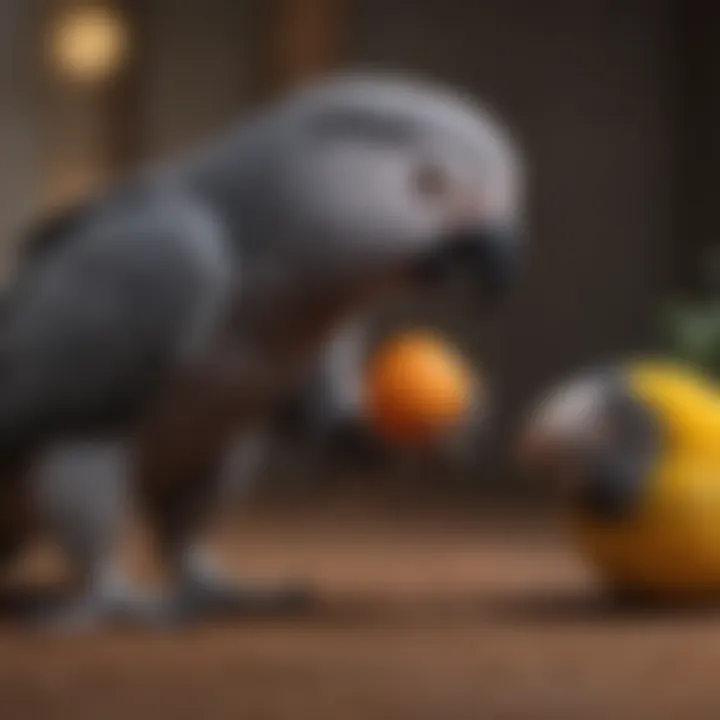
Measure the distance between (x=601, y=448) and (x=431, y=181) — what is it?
0.19 m

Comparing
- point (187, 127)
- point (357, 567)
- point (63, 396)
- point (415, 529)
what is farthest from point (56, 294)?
point (187, 127)

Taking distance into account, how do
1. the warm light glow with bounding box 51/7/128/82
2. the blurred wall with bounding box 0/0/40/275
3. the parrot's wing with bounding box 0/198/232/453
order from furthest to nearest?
1. the warm light glow with bounding box 51/7/128/82
2. the blurred wall with bounding box 0/0/40/275
3. the parrot's wing with bounding box 0/198/232/453

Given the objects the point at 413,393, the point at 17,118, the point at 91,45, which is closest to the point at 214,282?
the point at 413,393

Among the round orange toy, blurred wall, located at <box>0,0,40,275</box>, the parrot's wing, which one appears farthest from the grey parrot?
blurred wall, located at <box>0,0,40,275</box>

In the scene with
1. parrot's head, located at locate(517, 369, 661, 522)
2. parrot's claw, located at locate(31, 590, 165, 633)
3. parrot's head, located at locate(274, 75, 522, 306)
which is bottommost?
parrot's claw, located at locate(31, 590, 165, 633)

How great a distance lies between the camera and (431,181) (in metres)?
1.02

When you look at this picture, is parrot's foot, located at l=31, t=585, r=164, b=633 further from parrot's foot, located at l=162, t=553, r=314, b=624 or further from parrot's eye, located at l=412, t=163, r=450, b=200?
parrot's eye, located at l=412, t=163, r=450, b=200

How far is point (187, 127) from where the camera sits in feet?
8.84

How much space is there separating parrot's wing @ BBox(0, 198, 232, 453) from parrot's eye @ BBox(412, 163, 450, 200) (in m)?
0.13

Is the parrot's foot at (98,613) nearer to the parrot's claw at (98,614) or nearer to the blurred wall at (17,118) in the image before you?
the parrot's claw at (98,614)

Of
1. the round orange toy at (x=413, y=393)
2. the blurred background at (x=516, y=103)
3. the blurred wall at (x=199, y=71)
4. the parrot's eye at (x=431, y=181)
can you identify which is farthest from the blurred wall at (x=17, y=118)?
the parrot's eye at (x=431, y=181)

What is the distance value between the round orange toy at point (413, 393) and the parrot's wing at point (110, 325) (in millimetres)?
379

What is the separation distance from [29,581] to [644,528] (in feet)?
1.57

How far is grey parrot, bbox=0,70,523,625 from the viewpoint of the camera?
976 mm
